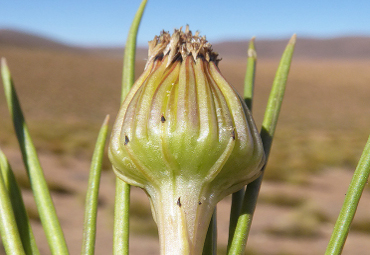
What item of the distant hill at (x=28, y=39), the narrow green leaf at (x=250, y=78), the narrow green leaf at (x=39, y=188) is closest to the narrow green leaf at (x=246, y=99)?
the narrow green leaf at (x=250, y=78)

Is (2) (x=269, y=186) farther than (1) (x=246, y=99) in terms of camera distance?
Yes

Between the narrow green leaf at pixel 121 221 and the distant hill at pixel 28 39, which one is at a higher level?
the distant hill at pixel 28 39

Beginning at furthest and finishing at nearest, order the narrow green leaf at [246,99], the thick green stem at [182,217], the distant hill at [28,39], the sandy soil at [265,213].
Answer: the distant hill at [28,39] → the sandy soil at [265,213] → the narrow green leaf at [246,99] → the thick green stem at [182,217]

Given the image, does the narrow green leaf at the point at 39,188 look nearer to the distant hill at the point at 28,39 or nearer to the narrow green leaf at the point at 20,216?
the narrow green leaf at the point at 20,216

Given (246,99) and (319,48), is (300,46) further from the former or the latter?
(246,99)

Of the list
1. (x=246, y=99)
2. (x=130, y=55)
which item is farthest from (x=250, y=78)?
(x=130, y=55)

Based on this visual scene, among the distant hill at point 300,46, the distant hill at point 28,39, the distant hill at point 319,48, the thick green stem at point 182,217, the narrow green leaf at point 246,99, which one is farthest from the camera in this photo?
the distant hill at point 28,39

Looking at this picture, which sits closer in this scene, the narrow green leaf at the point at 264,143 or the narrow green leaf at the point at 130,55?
the narrow green leaf at the point at 264,143
